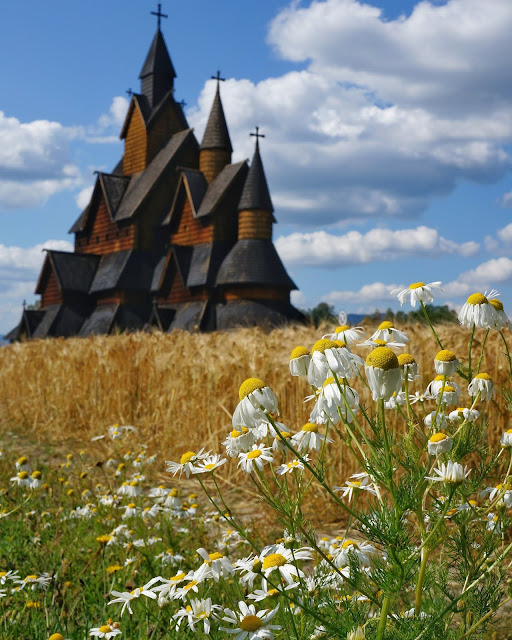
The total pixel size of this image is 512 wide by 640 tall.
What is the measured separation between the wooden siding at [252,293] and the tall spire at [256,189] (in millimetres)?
3552

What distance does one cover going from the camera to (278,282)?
29.3 metres

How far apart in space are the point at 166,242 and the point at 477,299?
111 ft

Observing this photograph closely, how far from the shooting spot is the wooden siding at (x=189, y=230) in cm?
3192

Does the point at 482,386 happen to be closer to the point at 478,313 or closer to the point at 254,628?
the point at 478,313

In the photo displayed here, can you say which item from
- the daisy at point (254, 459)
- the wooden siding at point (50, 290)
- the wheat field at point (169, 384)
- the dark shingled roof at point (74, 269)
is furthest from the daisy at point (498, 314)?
the wooden siding at point (50, 290)

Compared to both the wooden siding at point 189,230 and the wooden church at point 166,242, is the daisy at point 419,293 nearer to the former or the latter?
the wooden church at point 166,242

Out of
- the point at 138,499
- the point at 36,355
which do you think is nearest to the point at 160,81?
the point at 36,355

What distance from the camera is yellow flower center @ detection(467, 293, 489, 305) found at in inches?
113

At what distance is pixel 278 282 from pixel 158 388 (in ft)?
63.8

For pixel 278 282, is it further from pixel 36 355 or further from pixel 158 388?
pixel 158 388

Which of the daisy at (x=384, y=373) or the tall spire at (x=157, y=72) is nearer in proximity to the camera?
the daisy at (x=384, y=373)

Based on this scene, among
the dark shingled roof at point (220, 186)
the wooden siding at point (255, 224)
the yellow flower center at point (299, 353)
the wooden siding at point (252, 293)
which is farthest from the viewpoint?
the dark shingled roof at point (220, 186)

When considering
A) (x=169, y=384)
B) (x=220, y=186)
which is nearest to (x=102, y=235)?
(x=220, y=186)

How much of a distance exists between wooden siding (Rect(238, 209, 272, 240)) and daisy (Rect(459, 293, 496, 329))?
2719 centimetres
